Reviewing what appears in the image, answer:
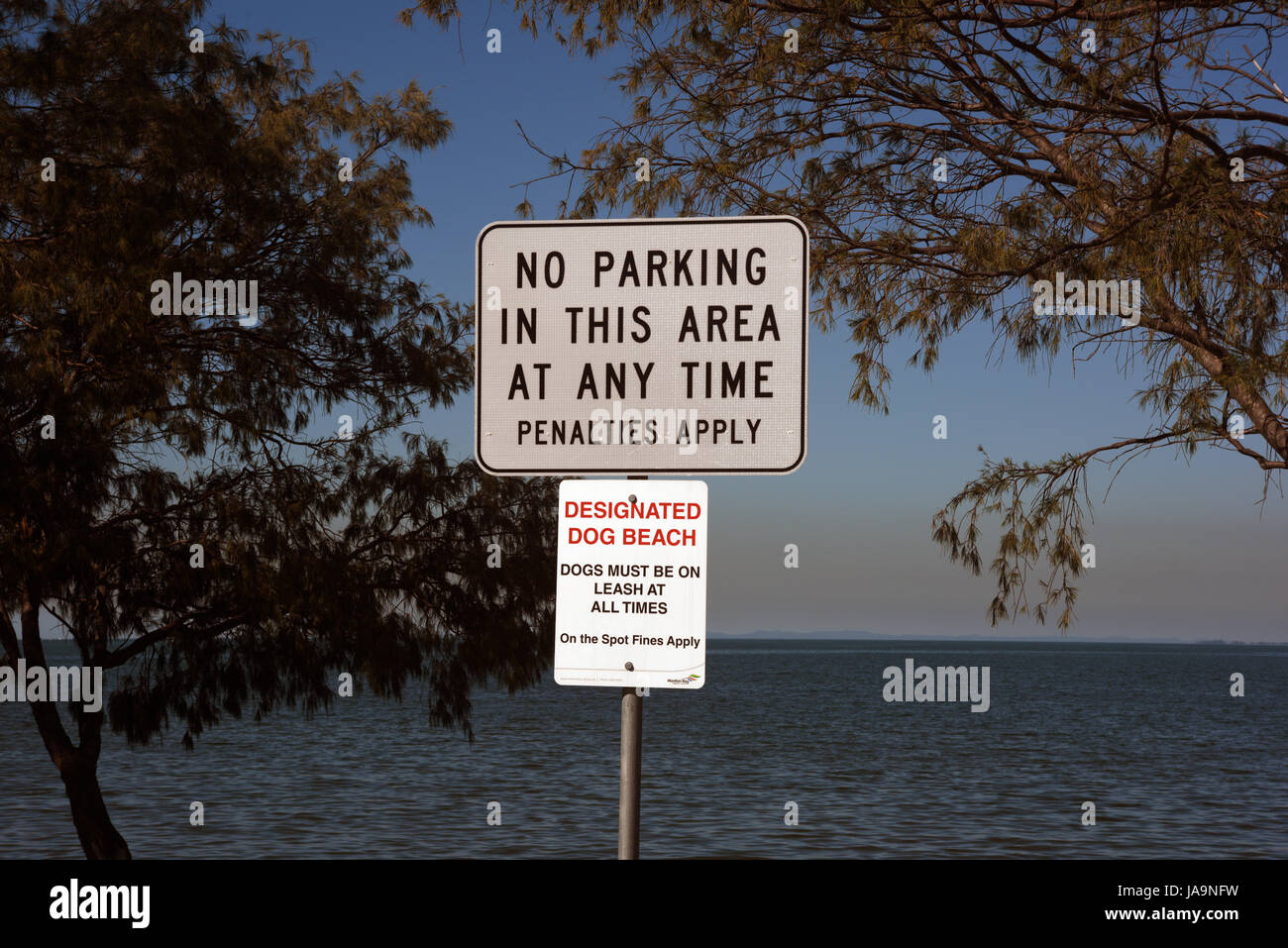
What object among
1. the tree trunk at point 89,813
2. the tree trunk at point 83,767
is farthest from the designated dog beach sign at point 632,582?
the tree trunk at point 89,813

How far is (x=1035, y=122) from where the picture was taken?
8.79 meters

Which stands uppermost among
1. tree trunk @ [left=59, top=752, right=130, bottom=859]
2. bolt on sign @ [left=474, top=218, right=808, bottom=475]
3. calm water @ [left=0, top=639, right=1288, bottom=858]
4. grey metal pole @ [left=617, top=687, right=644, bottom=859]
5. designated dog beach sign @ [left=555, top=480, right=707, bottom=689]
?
bolt on sign @ [left=474, top=218, right=808, bottom=475]

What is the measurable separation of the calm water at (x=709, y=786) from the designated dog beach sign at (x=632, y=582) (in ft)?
40.8

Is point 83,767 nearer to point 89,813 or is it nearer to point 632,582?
point 89,813

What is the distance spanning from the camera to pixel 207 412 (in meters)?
12.1

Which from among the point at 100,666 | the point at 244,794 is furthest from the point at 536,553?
the point at 244,794

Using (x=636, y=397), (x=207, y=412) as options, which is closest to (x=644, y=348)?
(x=636, y=397)

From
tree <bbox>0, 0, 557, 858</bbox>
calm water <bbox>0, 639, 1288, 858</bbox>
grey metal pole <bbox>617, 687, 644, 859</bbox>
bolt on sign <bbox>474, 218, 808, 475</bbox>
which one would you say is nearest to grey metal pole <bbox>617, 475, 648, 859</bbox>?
grey metal pole <bbox>617, 687, 644, 859</bbox>

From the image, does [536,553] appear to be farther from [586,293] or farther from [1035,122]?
[586,293]

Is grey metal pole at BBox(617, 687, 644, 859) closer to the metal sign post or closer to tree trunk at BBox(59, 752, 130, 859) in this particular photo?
the metal sign post

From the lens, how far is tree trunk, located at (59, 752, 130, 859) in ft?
44.9

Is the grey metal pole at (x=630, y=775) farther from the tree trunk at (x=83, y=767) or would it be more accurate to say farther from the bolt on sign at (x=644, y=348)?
the tree trunk at (x=83, y=767)

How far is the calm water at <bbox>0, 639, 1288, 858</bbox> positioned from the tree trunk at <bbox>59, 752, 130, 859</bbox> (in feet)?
2.94

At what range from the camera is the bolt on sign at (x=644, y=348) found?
2820mm
